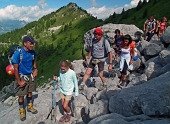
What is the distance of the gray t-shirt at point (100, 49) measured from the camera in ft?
35.9

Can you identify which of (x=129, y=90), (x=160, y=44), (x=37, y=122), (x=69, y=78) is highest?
(x=160, y=44)

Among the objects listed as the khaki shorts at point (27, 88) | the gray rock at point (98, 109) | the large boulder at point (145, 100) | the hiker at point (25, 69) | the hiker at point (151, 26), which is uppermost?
the hiker at point (151, 26)

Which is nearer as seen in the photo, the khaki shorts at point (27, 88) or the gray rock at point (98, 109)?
the gray rock at point (98, 109)

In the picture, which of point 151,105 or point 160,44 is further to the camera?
point 160,44

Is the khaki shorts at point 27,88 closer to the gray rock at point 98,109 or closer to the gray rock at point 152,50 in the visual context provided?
the gray rock at point 98,109

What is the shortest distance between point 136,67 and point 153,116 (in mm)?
8132

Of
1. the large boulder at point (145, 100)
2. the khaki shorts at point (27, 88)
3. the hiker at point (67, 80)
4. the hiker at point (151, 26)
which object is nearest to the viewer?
the large boulder at point (145, 100)

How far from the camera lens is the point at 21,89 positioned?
9.59 meters

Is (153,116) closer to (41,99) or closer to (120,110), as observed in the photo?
(120,110)

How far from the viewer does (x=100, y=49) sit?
11.2 m

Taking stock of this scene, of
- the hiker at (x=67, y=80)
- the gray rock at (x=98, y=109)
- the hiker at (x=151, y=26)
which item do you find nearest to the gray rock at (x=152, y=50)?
the hiker at (x=151, y=26)

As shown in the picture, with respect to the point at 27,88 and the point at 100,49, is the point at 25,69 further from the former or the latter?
the point at 100,49

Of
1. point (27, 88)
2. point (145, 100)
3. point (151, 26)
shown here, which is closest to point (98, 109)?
point (145, 100)

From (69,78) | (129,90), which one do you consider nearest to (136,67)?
(129,90)
